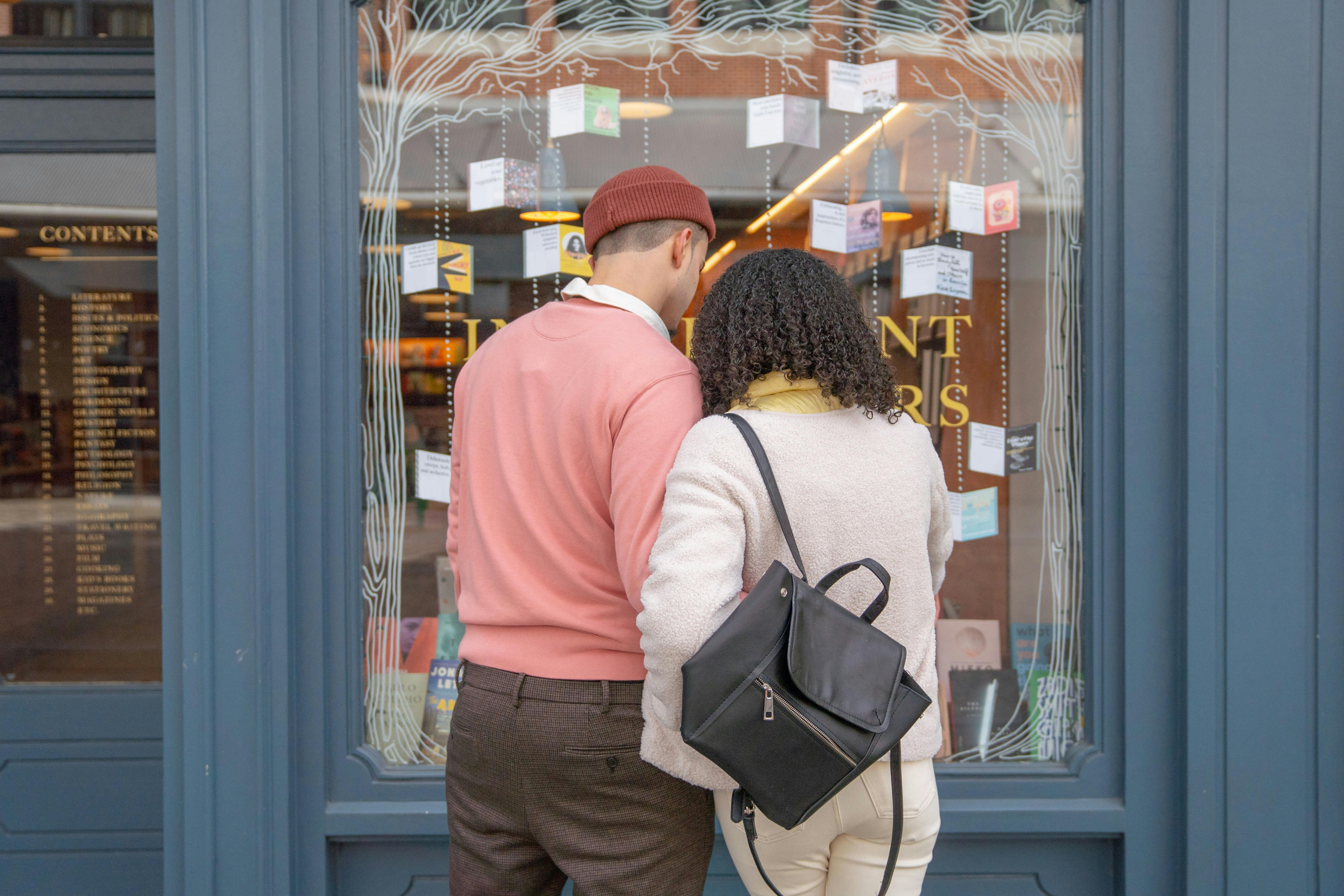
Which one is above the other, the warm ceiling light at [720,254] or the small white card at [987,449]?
the warm ceiling light at [720,254]

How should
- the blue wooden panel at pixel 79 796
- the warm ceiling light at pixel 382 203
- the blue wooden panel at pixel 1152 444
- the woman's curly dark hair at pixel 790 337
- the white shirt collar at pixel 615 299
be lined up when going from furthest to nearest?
the blue wooden panel at pixel 79 796 → the warm ceiling light at pixel 382 203 → the blue wooden panel at pixel 1152 444 → the white shirt collar at pixel 615 299 → the woman's curly dark hair at pixel 790 337

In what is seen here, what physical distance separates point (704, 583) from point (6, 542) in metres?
2.44

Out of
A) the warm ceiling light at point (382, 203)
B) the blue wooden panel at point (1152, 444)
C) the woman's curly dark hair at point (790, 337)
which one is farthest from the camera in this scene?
the warm ceiling light at point (382, 203)

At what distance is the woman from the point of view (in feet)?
4.44

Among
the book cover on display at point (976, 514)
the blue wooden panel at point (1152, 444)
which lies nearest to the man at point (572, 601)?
the book cover on display at point (976, 514)

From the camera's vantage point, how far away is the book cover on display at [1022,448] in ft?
8.29

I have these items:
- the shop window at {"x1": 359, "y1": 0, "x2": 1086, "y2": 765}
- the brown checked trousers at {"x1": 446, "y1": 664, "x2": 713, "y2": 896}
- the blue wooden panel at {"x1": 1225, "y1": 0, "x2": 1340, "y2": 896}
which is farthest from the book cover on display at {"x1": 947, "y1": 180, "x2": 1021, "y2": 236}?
the brown checked trousers at {"x1": 446, "y1": 664, "x2": 713, "y2": 896}

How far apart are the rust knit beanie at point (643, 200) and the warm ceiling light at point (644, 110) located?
37.5 inches

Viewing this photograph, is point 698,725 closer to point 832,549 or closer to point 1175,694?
point 832,549

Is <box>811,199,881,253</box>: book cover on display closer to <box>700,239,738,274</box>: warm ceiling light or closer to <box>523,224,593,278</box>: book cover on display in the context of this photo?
<box>700,239,738,274</box>: warm ceiling light

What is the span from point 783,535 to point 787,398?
9.0 inches

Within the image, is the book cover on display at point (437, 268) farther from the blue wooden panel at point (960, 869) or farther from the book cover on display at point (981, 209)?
the blue wooden panel at point (960, 869)

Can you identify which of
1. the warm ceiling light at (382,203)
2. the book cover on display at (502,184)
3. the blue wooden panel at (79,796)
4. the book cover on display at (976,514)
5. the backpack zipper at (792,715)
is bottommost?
the blue wooden panel at (79,796)

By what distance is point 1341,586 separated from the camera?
2.32 m
